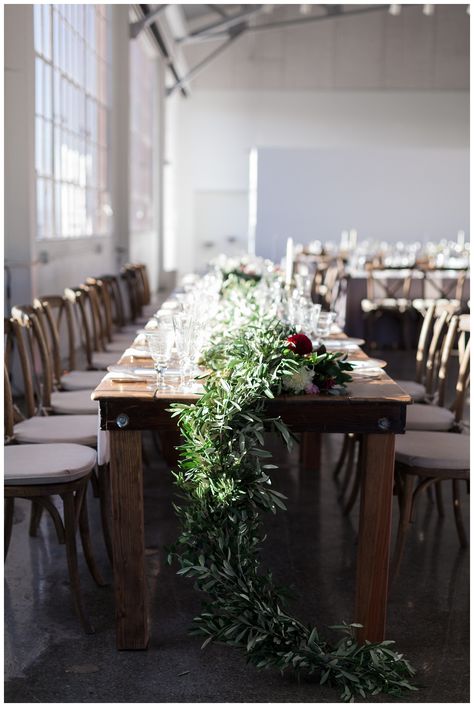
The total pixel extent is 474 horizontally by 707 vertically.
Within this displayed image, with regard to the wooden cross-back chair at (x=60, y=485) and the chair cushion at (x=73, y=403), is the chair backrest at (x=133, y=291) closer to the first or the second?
the chair cushion at (x=73, y=403)

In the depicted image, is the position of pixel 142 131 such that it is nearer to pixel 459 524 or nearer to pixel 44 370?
pixel 44 370

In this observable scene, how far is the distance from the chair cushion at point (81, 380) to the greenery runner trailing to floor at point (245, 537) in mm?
1858

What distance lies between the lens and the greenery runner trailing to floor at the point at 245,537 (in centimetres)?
242

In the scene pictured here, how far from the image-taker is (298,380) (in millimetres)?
2518

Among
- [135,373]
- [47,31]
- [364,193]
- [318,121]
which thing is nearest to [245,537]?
[135,373]

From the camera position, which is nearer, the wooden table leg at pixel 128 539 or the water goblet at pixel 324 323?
the wooden table leg at pixel 128 539

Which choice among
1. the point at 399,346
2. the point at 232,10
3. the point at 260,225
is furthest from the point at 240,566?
the point at 232,10

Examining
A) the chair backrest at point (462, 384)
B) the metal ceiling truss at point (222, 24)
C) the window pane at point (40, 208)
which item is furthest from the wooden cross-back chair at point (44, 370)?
the metal ceiling truss at point (222, 24)

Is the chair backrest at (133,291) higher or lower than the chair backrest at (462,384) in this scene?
higher

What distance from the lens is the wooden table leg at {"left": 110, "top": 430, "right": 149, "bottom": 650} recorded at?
254 centimetres

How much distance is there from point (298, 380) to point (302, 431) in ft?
0.50

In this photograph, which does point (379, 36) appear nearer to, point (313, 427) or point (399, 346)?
point (399, 346)

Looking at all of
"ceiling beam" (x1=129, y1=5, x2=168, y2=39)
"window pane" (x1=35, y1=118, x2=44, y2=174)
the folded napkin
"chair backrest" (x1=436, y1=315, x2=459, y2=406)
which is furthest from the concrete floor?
"ceiling beam" (x1=129, y1=5, x2=168, y2=39)

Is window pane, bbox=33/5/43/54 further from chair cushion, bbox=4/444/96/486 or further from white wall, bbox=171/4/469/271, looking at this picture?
white wall, bbox=171/4/469/271
